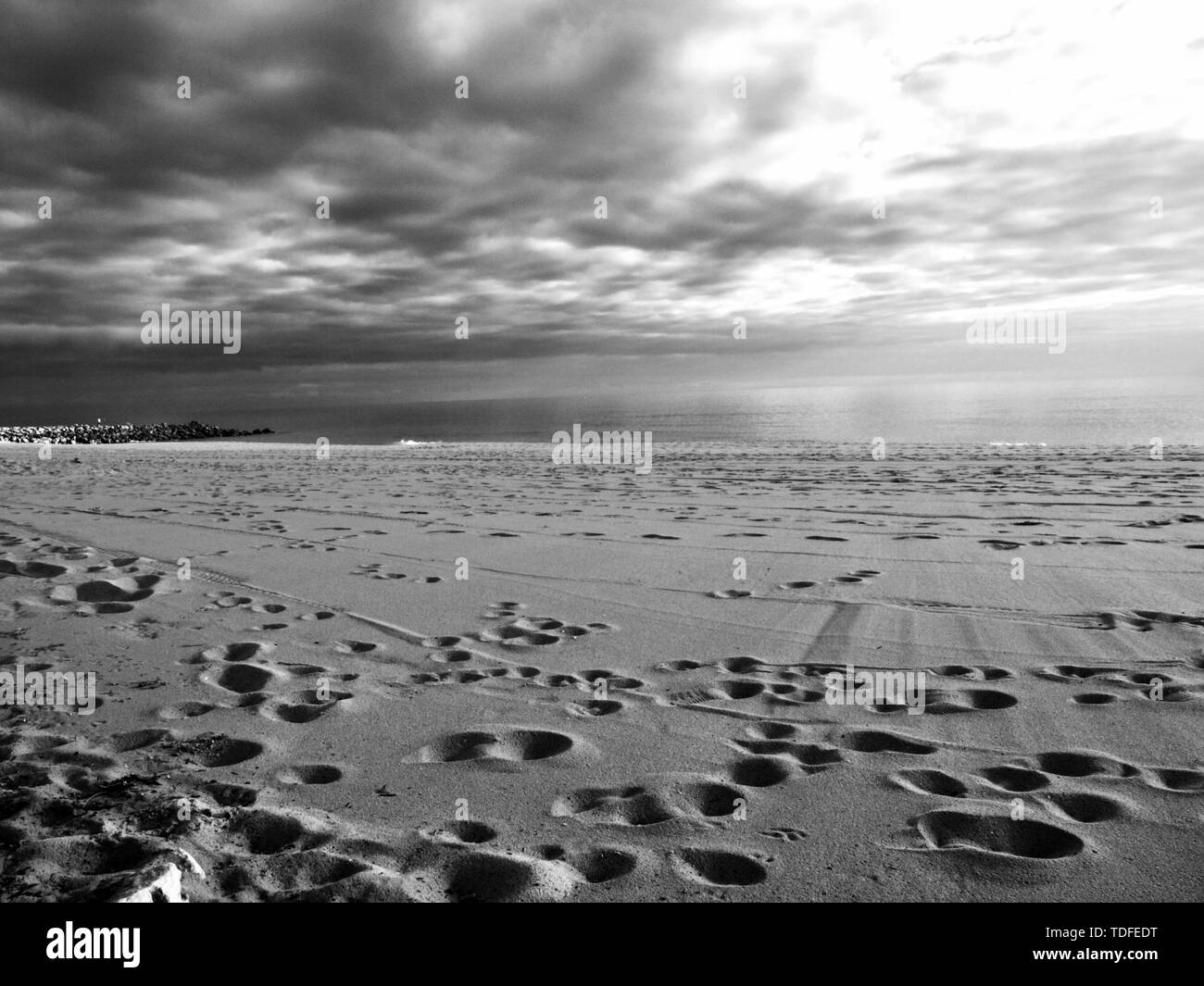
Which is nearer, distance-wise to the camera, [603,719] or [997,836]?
[997,836]

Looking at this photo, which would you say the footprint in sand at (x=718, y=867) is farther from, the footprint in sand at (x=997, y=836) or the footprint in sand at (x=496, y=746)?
the footprint in sand at (x=496, y=746)

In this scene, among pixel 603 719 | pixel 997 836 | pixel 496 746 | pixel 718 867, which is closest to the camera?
pixel 718 867

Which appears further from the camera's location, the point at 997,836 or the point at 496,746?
the point at 496,746

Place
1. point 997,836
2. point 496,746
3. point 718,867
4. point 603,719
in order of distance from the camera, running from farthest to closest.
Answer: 1. point 603,719
2. point 496,746
3. point 997,836
4. point 718,867

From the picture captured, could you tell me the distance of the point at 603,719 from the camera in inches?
156

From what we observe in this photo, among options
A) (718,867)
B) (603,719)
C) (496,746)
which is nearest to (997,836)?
(718,867)

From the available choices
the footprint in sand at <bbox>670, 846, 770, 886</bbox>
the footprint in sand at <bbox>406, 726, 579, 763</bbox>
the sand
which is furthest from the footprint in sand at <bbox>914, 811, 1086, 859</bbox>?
the footprint in sand at <bbox>406, 726, 579, 763</bbox>

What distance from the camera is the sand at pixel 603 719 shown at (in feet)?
8.84

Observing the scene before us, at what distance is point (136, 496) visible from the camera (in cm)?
1333

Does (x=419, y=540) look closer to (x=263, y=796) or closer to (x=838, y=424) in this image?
(x=263, y=796)

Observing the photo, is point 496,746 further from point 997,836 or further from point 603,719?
point 997,836

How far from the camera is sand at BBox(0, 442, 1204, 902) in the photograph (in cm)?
269
